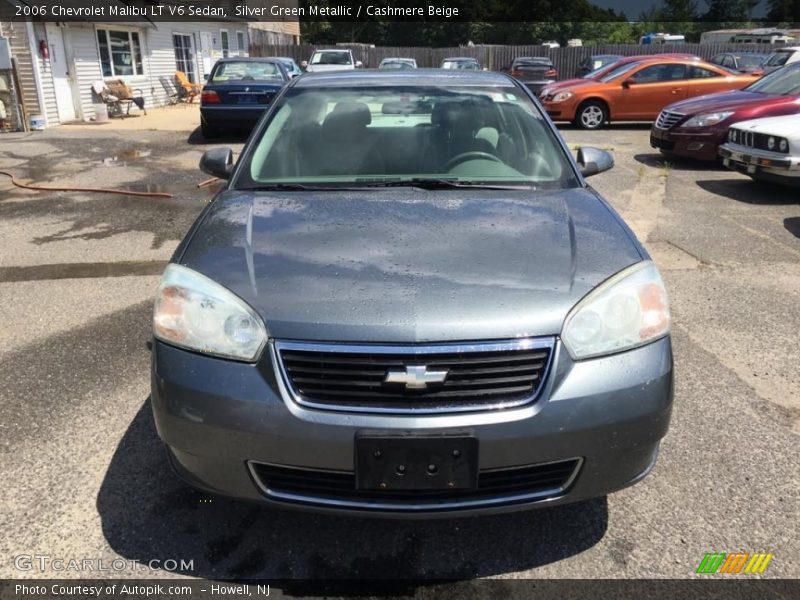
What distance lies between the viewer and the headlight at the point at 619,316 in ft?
6.98

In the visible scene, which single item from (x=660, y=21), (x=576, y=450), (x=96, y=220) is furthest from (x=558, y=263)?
(x=660, y=21)

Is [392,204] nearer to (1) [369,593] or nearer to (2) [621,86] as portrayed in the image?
(1) [369,593]

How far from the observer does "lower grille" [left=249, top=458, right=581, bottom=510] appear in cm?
209

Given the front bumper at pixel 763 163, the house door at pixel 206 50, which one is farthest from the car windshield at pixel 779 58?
the house door at pixel 206 50

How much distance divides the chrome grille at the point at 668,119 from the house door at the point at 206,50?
1899cm

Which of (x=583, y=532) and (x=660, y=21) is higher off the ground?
(x=660, y=21)

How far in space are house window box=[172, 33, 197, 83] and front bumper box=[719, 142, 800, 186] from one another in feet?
64.9

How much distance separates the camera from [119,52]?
18953 mm

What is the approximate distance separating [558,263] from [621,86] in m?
14.0

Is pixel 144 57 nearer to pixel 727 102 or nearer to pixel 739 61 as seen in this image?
pixel 727 102

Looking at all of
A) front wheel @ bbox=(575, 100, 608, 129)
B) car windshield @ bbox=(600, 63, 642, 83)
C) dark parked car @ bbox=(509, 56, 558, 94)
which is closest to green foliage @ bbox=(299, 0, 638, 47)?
dark parked car @ bbox=(509, 56, 558, 94)

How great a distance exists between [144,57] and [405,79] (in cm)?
1941

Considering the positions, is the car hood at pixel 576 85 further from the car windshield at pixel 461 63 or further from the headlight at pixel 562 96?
the car windshield at pixel 461 63

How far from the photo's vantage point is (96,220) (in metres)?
7.36
